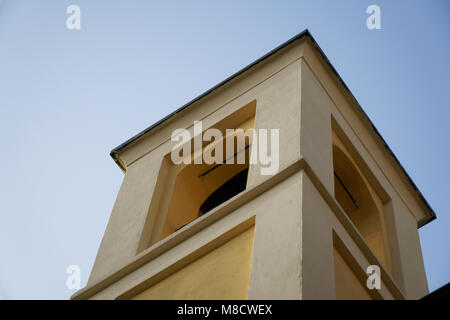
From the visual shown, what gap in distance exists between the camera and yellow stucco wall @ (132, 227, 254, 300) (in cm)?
926

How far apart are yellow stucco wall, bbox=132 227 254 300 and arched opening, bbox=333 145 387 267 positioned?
3935mm

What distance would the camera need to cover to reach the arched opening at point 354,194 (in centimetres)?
1359

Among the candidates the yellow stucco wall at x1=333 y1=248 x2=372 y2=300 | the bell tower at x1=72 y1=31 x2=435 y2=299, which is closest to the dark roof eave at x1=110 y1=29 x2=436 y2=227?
the bell tower at x1=72 y1=31 x2=435 y2=299

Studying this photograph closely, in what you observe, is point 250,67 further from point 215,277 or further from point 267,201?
point 215,277

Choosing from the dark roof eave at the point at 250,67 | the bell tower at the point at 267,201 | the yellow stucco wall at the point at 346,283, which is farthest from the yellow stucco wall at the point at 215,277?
the dark roof eave at the point at 250,67

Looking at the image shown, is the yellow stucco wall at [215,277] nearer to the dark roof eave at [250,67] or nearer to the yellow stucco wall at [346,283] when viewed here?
the yellow stucco wall at [346,283]

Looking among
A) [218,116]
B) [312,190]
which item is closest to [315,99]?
[218,116]

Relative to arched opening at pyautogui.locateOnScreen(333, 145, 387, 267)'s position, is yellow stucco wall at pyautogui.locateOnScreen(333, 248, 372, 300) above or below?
below

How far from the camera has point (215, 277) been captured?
965 cm

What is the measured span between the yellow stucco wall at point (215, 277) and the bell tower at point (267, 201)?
0.06 ft

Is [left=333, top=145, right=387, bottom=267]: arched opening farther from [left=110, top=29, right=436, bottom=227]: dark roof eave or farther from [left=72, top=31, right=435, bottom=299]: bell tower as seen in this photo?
[left=110, top=29, right=436, bottom=227]: dark roof eave

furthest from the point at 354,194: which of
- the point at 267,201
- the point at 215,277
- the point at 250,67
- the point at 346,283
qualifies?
the point at 215,277
